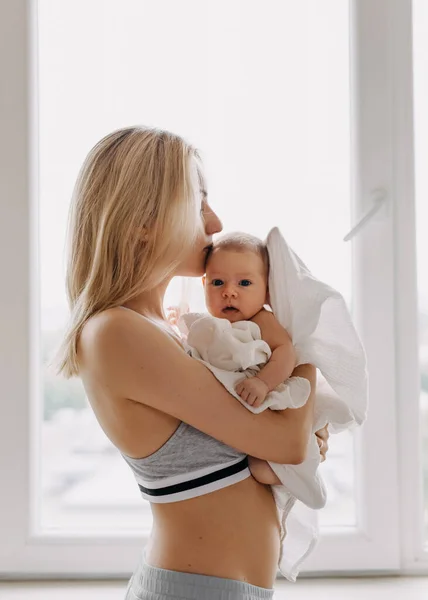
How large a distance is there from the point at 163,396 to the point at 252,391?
0.42ft

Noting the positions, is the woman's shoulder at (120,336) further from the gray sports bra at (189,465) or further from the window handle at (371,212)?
the window handle at (371,212)

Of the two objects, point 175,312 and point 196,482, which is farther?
point 175,312

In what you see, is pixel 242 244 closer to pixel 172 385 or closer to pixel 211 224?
pixel 211 224

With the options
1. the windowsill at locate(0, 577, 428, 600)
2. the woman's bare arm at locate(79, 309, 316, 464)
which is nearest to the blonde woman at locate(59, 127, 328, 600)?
the woman's bare arm at locate(79, 309, 316, 464)

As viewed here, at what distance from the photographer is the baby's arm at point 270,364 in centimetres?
107

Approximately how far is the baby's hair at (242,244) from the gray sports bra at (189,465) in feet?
0.92

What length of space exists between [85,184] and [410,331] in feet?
2.72

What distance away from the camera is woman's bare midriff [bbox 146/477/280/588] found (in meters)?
1.08

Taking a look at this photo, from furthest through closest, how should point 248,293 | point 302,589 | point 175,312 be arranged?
point 302,589, point 175,312, point 248,293

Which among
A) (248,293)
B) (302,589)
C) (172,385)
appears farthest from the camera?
(302,589)

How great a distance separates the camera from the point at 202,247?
1.20 meters

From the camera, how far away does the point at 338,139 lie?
1.67 m

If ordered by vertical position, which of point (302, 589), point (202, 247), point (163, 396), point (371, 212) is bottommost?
point (302, 589)

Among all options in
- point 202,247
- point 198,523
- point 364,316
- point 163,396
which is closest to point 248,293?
point 202,247
